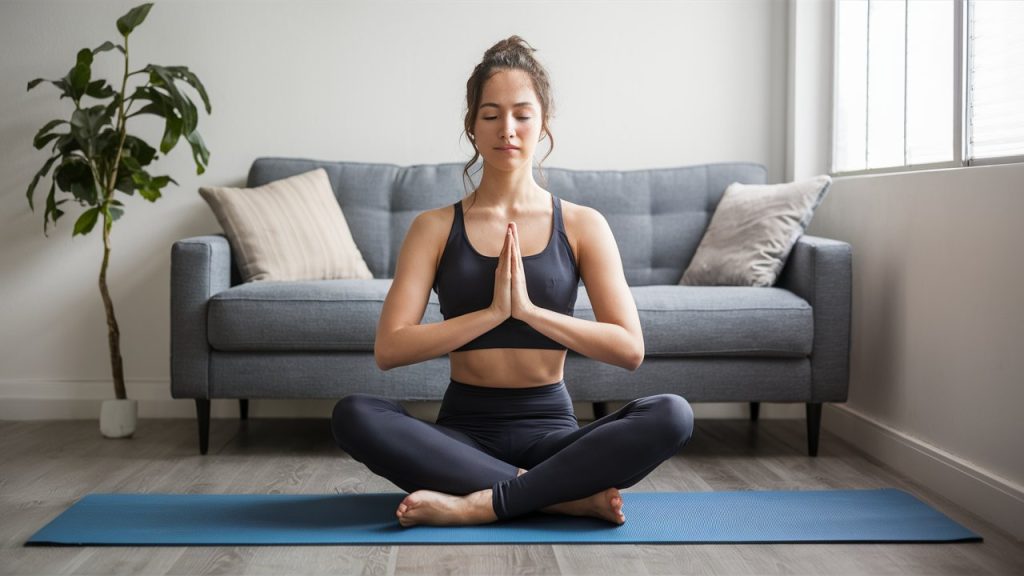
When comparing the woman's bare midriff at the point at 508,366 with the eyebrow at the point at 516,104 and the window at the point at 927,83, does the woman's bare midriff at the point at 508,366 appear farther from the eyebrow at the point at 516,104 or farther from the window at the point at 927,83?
the window at the point at 927,83

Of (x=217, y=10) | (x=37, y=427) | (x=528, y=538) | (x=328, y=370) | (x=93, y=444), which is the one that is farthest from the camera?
(x=217, y=10)

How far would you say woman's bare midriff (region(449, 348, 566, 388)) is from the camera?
7.80 feet

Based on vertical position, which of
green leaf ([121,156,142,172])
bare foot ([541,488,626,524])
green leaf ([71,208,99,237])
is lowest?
bare foot ([541,488,626,524])

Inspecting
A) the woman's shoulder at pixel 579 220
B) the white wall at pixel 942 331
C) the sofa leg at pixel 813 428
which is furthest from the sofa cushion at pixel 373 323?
the woman's shoulder at pixel 579 220

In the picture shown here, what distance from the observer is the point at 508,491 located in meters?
2.30

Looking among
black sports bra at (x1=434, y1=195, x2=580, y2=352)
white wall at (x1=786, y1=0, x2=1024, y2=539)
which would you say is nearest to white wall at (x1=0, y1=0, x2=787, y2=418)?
white wall at (x1=786, y1=0, x2=1024, y2=539)

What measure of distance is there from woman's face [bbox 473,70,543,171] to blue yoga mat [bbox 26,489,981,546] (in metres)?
0.84

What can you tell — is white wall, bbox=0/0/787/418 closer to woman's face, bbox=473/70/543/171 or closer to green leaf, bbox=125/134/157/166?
green leaf, bbox=125/134/157/166

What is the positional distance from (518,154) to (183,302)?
1482mm

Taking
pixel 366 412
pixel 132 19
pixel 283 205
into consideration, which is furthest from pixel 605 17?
pixel 366 412

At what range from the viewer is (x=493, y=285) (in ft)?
7.80

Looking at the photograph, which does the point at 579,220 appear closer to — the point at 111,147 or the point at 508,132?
the point at 508,132

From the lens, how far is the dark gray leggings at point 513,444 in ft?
7.39

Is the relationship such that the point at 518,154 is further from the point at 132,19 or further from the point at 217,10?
the point at 217,10
